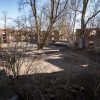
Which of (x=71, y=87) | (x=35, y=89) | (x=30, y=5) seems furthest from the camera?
(x=30, y=5)

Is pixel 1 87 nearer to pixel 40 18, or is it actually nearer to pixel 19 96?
pixel 19 96

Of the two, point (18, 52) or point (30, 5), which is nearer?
point (18, 52)

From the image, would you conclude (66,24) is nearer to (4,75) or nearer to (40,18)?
(40,18)

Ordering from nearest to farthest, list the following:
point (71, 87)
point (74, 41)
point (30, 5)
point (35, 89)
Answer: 1. point (35, 89)
2. point (71, 87)
3. point (30, 5)
4. point (74, 41)

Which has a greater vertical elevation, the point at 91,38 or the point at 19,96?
the point at 91,38

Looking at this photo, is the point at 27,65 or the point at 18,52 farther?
the point at 27,65

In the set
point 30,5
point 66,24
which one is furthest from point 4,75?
point 66,24

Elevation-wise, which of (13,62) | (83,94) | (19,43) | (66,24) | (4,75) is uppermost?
(66,24)

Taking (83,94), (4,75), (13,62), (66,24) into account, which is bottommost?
(83,94)

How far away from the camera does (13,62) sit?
26.4 feet

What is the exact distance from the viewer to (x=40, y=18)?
27703mm

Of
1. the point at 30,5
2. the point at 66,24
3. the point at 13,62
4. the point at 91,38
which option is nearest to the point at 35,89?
the point at 13,62

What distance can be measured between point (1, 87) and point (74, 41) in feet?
69.9

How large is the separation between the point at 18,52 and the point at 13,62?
1.40 ft
